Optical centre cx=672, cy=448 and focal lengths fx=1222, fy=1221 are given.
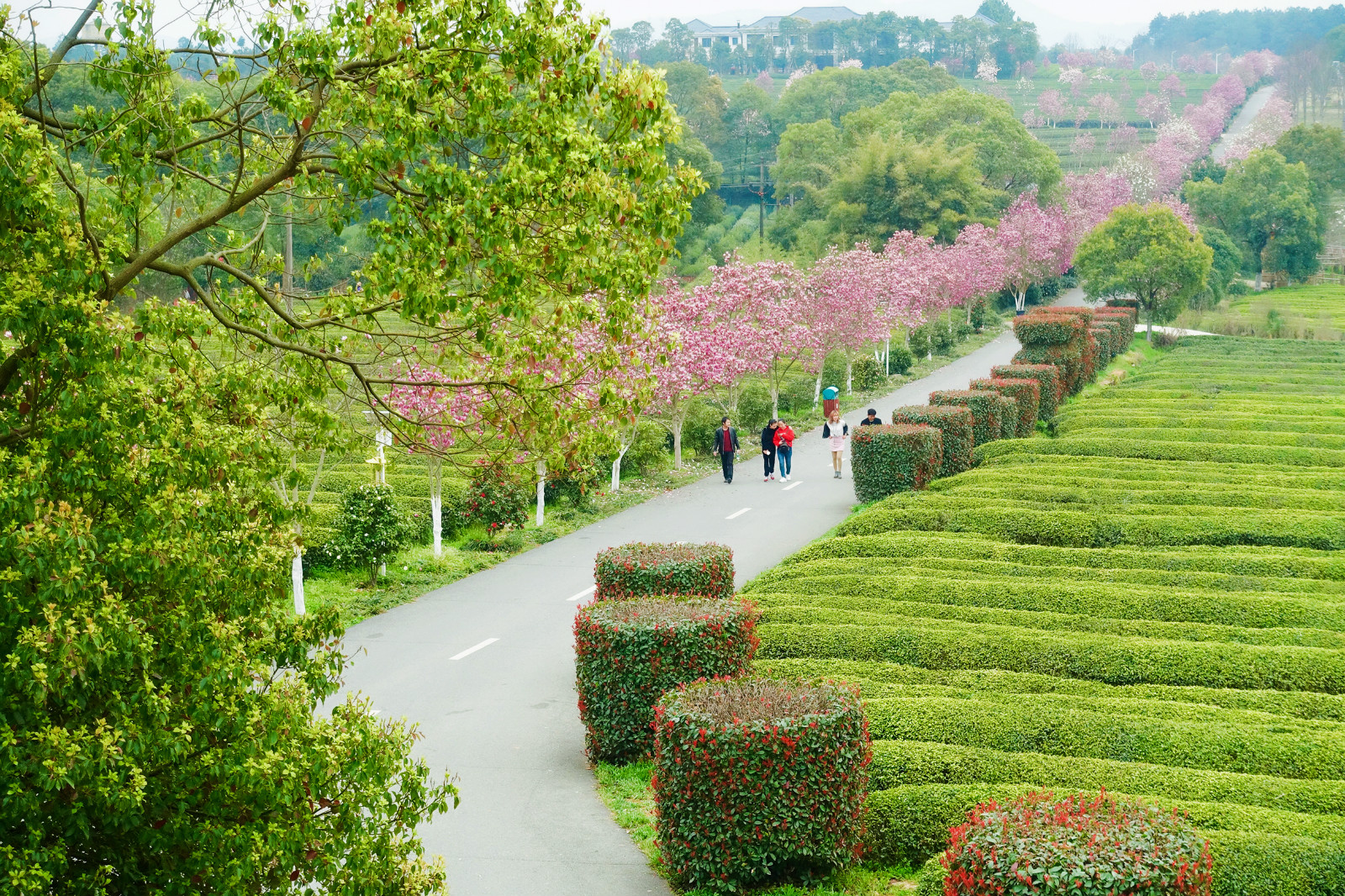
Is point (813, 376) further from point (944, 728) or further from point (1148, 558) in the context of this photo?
point (944, 728)

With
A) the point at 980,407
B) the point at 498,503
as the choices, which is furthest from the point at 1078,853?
the point at 980,407

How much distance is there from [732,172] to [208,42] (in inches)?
4217

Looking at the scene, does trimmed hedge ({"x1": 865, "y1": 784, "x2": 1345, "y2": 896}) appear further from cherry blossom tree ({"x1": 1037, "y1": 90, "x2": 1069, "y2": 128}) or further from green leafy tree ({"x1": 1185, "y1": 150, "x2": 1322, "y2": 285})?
cherry blossom tree ({"x1": 1037, "y1": 90, "x2": 1069, "y2": 128})

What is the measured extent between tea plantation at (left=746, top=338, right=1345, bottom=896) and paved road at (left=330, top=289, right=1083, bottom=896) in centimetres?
246

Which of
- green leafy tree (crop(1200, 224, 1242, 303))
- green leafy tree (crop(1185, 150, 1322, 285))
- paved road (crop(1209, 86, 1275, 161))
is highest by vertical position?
paved road (crop(1209, 86, 1275, 161))

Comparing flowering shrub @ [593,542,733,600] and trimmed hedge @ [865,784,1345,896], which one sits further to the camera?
flowering shrub @ [593,542,733,600]

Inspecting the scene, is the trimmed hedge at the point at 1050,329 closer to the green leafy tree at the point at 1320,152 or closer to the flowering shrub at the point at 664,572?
the flowering shrub at the point at 664,572

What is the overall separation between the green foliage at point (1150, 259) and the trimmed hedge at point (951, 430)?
32.8m

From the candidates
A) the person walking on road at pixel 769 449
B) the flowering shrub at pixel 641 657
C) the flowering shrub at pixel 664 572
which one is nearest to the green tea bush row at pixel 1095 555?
the flowering shrub at pixel 664 572

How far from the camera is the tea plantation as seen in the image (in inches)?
403

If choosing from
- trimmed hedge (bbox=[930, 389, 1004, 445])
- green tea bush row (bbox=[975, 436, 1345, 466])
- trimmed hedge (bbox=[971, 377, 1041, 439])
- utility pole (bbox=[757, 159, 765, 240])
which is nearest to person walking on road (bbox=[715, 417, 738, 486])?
trimmed hedge (bbox=[930, 389, 1004, 445])

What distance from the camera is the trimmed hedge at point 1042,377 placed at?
1345 inches

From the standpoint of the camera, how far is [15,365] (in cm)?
588

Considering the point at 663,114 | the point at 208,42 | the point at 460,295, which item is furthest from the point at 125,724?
the point at 663,114
